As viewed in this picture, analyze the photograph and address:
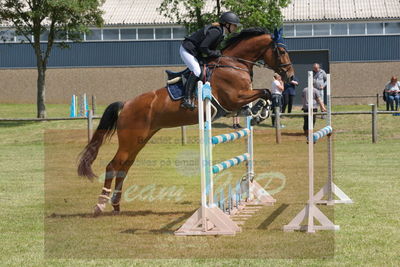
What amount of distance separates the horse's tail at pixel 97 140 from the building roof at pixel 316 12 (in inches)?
1212

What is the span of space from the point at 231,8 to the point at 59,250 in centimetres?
2156

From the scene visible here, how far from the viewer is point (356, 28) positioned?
38.3 m

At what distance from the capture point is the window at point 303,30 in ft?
126

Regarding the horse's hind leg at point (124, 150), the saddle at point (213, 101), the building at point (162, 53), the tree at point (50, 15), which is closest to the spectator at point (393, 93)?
the building at point (162, 53)

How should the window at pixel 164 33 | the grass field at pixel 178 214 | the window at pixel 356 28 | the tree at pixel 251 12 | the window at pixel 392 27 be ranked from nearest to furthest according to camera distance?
1. the grass field at pixel 178 214
2. the tree at pixel 251 12
3. the window at pixel 392 27
4. the window at pixel 356 28
5. the window at pixel 164 33

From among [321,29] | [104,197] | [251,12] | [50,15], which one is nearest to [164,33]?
[321,29]

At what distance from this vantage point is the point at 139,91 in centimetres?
3953

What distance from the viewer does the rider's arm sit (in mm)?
7901

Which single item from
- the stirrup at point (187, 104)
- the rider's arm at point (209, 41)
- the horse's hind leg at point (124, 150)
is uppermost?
the rider's arm at point (209, 41)

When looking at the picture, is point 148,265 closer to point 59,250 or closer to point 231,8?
point 59,250

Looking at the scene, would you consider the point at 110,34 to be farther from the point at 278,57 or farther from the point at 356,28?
the point at 278,57

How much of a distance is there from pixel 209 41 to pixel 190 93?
670 millimetres

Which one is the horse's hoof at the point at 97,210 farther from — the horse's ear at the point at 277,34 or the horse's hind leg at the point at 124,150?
the horse's ear at the point at 277,34

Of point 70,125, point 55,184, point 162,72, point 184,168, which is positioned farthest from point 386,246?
point 162,72
